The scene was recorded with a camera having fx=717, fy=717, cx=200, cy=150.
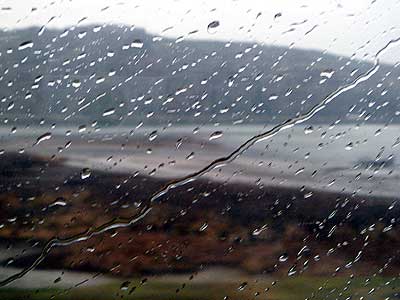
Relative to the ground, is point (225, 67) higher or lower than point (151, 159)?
higher

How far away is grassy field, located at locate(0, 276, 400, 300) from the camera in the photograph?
288cm

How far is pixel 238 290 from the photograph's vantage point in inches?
116

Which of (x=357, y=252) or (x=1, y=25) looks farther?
(x=357, y=252)

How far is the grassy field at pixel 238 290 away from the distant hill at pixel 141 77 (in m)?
0.66

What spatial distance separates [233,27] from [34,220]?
43.5 inches

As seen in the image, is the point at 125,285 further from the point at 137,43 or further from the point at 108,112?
the point at 137,43

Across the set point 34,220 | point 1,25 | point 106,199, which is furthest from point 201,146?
point 1,25

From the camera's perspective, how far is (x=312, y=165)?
294 cm

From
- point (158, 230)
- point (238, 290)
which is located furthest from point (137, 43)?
point (238, 290)

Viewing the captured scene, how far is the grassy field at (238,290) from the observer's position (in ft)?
9.45

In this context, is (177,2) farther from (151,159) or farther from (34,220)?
(34,220)

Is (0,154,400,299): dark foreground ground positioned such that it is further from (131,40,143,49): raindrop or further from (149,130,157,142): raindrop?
(131,40,143,49): raindrop

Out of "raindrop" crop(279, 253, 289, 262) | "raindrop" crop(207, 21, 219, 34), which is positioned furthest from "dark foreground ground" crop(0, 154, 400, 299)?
"raindrop" crop(207, 21, 219, 34)

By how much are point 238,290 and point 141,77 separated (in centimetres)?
95
